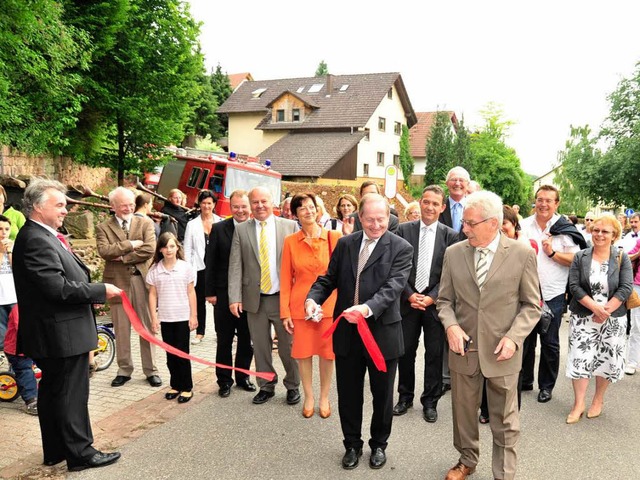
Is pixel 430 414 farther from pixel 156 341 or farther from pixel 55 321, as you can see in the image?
pixel 55 321

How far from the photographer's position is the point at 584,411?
535 cm

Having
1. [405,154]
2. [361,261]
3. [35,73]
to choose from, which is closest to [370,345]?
[361,261]

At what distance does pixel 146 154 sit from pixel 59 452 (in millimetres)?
13717

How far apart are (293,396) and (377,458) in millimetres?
1534

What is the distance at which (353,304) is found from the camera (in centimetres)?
410

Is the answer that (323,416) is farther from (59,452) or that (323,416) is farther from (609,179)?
(609,179)

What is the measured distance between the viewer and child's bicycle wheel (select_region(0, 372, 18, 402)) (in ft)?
16.6

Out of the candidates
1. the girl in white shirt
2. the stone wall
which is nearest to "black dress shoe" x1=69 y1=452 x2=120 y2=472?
the girl in white shirt

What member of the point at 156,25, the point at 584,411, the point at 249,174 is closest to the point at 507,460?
the point at 584,411

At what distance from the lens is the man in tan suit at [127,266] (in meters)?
5.72

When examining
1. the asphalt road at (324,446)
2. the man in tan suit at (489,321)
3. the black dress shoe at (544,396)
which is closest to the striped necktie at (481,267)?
the man in tan suit at (489,321)

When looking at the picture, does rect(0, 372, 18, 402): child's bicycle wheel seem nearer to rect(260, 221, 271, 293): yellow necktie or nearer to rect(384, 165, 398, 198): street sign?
rect(260, 221, 271, 293): yellow necktie

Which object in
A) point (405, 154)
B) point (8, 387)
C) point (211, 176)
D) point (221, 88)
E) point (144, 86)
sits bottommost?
point (8, 387)

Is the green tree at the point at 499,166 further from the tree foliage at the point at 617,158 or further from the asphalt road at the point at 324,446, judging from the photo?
the asphalt road at the point at 324,446
